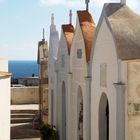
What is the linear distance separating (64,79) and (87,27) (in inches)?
184

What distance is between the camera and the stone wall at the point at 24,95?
34375 millimetres

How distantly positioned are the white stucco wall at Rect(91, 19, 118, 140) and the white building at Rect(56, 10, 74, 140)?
4420mm

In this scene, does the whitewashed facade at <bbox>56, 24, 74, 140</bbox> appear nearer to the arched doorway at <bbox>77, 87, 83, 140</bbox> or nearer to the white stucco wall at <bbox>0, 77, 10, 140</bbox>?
the arched doorway at <bbox>77, 87, 83, 140</bbox>

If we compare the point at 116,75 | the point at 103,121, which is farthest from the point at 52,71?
the point at 116,75

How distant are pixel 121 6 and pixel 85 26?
322 centimetres

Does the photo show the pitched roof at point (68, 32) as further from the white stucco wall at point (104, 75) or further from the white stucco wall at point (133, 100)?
the white stucco wall at point (133, 100)

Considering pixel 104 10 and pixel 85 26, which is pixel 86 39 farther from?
pixel 104 10

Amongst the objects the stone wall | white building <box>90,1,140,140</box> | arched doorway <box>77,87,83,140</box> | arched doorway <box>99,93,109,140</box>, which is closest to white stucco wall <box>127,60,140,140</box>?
white building <box>90,1,140,140</box>

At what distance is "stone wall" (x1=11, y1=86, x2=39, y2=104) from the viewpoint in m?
34.4

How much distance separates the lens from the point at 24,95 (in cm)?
3484

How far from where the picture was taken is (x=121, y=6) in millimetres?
13102

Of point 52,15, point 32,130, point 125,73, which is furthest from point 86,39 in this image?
point 32,130

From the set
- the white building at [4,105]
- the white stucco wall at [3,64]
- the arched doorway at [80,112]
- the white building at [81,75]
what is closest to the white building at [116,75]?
the white building at [81,75]

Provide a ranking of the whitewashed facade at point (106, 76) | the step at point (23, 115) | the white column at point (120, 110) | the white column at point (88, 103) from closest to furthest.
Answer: the whitewashed facade at point (106, 76)
the white column at point (120, 110)
the white column at point (88, 103)
the step at point (23, 115)
